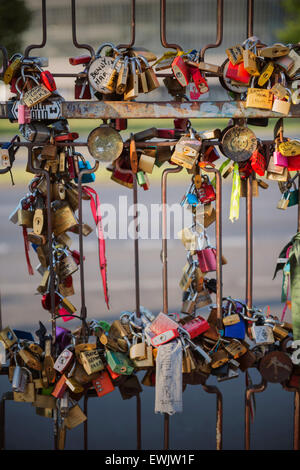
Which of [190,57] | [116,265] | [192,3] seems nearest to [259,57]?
[190,57]

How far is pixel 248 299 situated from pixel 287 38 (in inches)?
386

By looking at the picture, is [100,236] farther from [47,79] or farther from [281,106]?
[281,106]

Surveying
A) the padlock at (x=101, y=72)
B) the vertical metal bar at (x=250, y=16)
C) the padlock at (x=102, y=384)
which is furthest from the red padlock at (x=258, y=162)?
the padlock at (x=102, y=384)

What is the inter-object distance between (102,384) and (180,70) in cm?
101

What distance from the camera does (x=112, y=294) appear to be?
3775 millimetres

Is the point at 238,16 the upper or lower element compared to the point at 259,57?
upper

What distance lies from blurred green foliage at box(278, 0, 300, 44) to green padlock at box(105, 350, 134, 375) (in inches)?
377

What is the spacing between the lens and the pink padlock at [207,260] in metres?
1.68

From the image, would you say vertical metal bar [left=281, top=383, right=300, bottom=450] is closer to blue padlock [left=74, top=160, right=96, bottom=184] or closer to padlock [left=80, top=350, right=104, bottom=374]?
padlock [left=80, top=350, right=104, bottom=374]

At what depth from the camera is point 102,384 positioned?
168 cm

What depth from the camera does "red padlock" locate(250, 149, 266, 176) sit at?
161 centimetres

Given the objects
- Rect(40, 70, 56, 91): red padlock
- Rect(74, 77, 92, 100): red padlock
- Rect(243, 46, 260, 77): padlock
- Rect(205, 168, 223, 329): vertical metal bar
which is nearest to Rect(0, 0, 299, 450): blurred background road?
Rect(243, 46, 260, 77): padlock

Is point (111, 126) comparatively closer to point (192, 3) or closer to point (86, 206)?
point (86, 206)

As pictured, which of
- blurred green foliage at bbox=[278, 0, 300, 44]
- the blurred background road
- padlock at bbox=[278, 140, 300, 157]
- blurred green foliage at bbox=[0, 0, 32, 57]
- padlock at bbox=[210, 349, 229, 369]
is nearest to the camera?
padlock at bbox=[278, 140, 300, 157]
